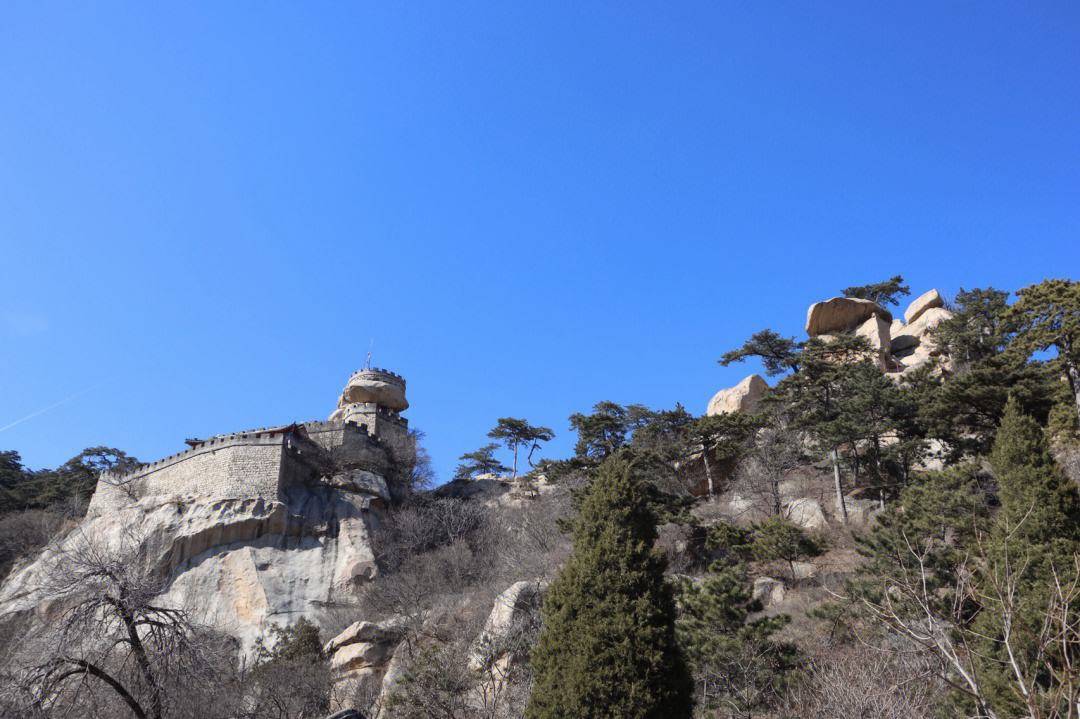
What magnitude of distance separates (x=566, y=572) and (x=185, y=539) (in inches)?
821

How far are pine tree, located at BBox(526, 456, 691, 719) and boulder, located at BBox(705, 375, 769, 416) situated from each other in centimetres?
2472

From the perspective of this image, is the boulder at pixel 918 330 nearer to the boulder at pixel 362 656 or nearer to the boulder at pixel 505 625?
the boulder at pixel 505 625

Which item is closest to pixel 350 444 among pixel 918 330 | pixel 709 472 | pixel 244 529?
pixel 244 529

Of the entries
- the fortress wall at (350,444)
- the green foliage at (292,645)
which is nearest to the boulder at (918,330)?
the fortress wall at (350,444)

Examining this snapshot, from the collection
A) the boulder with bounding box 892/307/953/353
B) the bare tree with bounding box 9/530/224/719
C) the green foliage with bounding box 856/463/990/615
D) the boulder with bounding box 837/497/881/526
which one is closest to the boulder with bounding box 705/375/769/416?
the boulder with bounding box 892/307/953/353

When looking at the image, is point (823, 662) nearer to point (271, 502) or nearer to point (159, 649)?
point (159, 649)

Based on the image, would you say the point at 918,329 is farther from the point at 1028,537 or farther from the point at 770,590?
the point at 1028,537

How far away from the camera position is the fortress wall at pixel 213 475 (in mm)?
30344

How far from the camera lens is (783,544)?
65.8 feet

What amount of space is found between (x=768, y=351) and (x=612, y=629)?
31175 millimetres

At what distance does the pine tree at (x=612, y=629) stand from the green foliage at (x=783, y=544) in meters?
8.62

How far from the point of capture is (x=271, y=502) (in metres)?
29.6

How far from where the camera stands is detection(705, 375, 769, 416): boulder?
36750 mm

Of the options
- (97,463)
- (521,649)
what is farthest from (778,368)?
(97,463)
